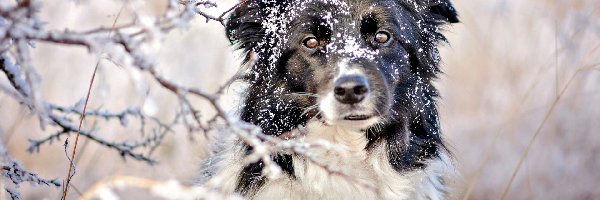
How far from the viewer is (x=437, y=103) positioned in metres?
4.00

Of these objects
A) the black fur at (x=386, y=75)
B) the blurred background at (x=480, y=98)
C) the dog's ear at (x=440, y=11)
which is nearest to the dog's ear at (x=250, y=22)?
the black fur at (x=386, y=75)

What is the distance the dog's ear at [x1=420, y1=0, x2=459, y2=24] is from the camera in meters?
3.96

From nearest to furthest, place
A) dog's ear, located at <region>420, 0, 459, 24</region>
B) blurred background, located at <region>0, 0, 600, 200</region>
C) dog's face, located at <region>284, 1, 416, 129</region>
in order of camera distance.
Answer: dog's face, located at <region>284, 1, 416, 129</region>, dog's ear, located at <region>420, 0, 459, 24</region>, blurred background, located at <region>0, 0, 600, 200</region>

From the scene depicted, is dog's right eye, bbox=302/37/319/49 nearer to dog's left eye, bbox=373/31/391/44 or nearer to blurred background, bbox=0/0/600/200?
dog's left eye, bbox=373/31/391/44

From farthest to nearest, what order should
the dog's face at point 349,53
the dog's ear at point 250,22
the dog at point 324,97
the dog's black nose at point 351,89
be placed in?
the dog's ear at point 250,22 → the dog at point 324,97 → the dog's face at point 349,53 → the dog's black nose at point 351,89

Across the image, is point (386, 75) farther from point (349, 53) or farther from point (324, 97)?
point (324, 97)

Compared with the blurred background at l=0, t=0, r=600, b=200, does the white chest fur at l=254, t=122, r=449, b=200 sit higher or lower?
lower

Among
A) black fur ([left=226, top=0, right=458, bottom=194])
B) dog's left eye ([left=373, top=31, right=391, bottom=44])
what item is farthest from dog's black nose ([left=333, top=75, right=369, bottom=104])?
dog's left eye ([left=373, top=31, right=391, bottom=44])

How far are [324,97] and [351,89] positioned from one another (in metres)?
0.24

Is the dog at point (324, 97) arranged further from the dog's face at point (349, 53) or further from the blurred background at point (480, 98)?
the blurred background at point (480, 98)

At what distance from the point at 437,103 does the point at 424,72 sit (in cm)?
23

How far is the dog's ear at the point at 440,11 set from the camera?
3963 millimetres

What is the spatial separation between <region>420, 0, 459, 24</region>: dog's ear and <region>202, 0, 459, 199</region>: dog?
0.06ft

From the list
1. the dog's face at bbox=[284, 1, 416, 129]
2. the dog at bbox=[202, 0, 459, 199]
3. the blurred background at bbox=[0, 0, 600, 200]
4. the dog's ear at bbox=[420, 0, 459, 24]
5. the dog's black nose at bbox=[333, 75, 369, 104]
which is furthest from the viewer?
the blurred background at bbox=[0, 0, 600, 200]
